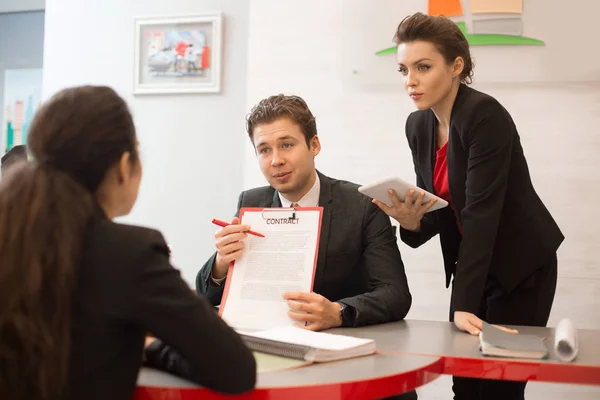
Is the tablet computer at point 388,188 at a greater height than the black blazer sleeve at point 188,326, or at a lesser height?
greater

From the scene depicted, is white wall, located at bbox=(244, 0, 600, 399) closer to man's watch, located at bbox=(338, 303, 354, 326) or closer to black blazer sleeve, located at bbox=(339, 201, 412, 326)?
black blazer sleeve, located at bbox=(339, 201, 412, 326)

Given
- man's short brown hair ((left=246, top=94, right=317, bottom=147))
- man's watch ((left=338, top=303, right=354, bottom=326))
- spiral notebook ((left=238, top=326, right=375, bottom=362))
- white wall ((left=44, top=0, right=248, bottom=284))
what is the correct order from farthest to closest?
1. white wall ((left=44, top=0, right=248, bottom=284))
2. man's short brown hair ((left=246, top=94, right=317, bottom=147))
3. man's watch ((left=338, top=303, right=354, bottom=326))
4. spiral notebook ((left=238, top=326, right=375, bottom=362))

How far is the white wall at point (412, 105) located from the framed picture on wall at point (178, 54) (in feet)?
0.70

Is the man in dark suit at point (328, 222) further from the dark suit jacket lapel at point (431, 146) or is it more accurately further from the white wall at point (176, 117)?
the white wall at point (176, 117)

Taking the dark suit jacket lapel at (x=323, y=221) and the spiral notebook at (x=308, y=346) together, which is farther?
the dark suit jacket lapel at (x=323, y=221)

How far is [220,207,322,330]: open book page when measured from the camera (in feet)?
5.27

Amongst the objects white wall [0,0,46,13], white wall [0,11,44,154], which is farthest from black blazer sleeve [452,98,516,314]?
white wall [0,11,44,154]

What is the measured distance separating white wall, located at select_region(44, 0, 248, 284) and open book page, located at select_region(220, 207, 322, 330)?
64.9 inches

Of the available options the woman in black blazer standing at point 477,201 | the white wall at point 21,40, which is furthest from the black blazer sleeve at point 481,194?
the white wall at point 21,40

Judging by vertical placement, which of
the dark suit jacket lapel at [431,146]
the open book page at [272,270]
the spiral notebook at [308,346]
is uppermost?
the dark suit jacket lapel at [431,146]

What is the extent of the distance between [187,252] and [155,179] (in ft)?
1.37

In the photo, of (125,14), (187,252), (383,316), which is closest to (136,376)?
(383,316)

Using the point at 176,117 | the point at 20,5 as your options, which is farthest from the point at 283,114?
the point at 20,5

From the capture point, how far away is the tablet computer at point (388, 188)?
1.72 meters
